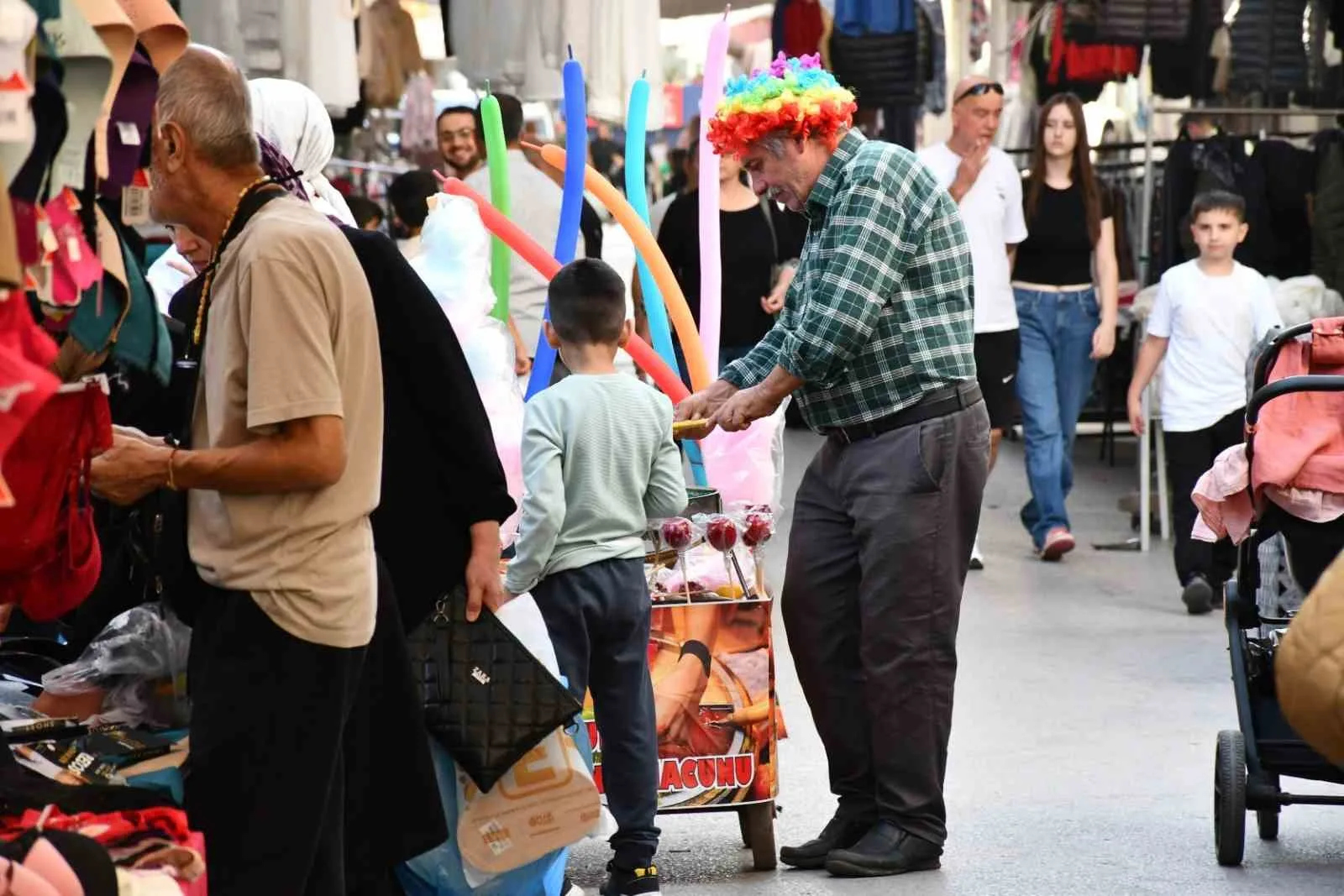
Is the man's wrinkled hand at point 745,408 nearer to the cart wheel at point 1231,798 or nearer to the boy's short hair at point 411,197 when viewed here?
the cart wheel at point 1231,798

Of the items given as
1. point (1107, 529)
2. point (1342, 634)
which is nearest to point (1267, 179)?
point (1107, 529)

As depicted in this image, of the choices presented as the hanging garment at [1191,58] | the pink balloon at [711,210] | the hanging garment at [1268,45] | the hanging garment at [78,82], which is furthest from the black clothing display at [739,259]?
the hanging garment at [78,82]

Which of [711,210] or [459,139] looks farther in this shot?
[459,139]

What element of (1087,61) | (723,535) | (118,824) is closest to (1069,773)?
(723,535)

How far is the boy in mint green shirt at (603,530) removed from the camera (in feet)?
15.6

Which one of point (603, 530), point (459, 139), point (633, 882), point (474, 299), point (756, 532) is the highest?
point (459, 139)

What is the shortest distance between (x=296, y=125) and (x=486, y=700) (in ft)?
4.15

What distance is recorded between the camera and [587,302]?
488 centimetres

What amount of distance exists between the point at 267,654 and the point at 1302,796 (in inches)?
116

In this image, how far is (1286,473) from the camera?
16.8 ft

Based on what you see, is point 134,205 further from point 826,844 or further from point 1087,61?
point 1087,61

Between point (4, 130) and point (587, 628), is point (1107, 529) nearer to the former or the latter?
point (587, 628)

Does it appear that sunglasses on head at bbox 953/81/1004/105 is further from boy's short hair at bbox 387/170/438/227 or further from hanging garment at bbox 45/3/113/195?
hanging garment at bbox 45/3/113/195

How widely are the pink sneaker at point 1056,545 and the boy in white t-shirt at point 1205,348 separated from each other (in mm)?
1027
